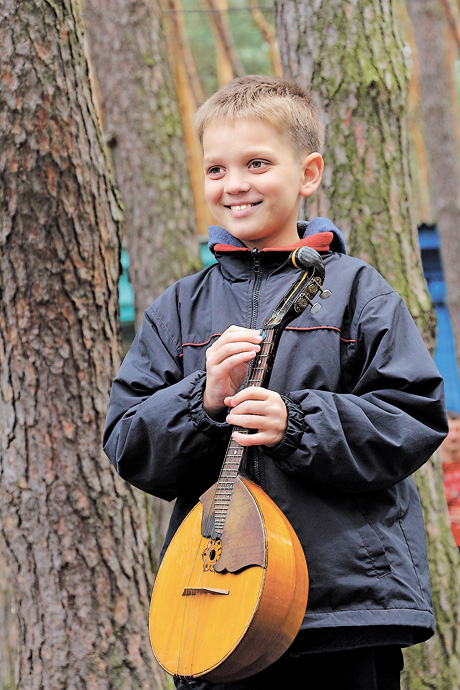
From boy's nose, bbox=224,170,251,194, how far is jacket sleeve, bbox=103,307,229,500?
14.7 inches

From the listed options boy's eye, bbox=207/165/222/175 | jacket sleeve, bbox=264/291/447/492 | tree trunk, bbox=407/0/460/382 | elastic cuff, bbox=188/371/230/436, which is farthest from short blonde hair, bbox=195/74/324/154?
tree trunk, bbox=407/0/460/382

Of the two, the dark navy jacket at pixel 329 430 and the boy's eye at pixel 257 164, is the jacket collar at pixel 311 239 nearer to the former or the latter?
the dark navy jacket at pixel 329 430

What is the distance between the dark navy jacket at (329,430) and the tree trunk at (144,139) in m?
3.28

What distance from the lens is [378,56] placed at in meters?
3.29

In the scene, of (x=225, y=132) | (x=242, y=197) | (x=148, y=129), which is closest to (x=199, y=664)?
(x=242, y=197)

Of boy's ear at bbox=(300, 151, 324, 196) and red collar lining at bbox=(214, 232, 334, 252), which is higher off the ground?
boy's ear at bbox=(300, 151, 324, 196)

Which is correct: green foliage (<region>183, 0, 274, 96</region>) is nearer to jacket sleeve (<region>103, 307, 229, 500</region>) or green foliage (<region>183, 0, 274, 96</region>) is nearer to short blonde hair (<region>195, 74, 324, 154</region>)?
short blonde hair (<region>195, 74, 324, 154</region>)

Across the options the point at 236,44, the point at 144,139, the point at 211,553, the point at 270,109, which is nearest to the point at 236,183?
the point at 270,109

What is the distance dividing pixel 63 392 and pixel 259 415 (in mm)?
1483

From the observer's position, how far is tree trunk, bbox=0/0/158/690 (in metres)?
2.84

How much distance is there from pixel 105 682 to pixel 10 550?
1.93ft

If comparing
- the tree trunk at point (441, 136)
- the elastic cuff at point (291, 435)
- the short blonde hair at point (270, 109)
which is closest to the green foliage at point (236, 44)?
the tree trunk at point (441, 136)

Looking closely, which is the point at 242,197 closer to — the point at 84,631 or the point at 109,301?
the point at 109,301

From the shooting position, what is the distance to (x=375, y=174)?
3.27 m
